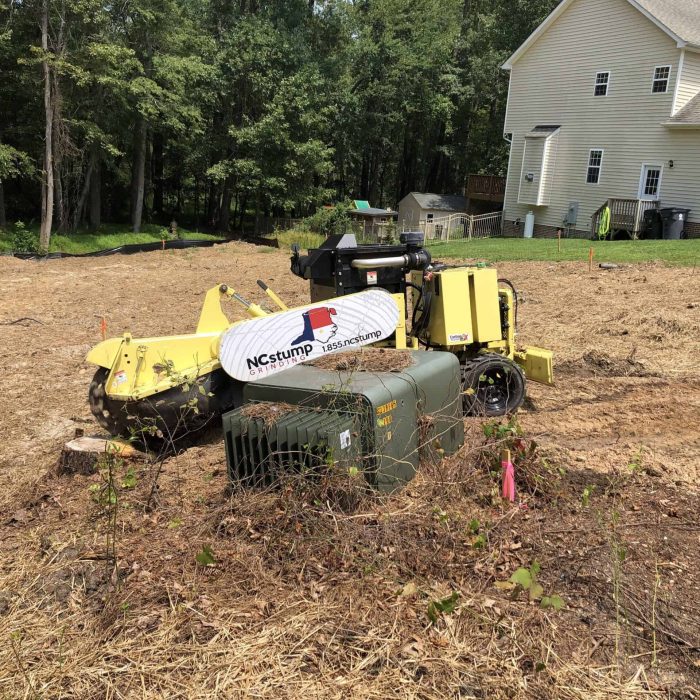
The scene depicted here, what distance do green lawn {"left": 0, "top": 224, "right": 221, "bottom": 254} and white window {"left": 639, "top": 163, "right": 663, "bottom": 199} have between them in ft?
60.2

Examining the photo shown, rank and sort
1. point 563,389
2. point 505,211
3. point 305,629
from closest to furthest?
point 305,629 → point 563,389 → point 505,211

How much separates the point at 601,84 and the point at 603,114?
3.81 feet

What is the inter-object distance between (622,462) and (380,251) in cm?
277

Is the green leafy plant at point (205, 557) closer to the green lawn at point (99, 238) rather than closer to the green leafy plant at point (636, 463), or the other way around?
the green leafy plant at point (636, 463)

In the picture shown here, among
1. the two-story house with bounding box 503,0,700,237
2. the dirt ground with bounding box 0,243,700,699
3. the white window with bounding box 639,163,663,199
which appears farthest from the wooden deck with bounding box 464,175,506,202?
the dirt ground with bounding box 0,243,700,699

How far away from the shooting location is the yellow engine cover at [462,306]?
21.1 feet

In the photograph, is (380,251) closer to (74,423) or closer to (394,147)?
(74,423)

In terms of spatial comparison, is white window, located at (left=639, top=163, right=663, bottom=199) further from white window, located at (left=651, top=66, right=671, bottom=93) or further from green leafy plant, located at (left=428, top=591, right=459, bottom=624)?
green leafy plant, located at (left=428, top=591, right=459, bottom=624)

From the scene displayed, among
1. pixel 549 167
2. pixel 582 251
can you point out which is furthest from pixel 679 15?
pixel 582 251

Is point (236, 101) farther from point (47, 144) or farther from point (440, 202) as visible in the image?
point (440, 202)

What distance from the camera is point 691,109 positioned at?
77.9 feet

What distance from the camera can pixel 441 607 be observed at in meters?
3.11

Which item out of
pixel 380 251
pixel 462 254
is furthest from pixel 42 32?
pixel 380 251

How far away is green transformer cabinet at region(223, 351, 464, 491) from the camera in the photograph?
13.1 ft
